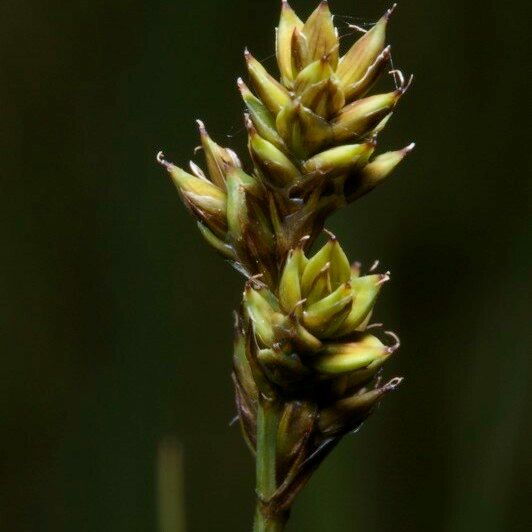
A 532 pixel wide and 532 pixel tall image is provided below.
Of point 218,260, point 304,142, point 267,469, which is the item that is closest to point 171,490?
point 267,469

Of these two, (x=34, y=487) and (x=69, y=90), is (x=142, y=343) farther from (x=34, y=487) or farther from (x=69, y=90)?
(x=69, y=90)

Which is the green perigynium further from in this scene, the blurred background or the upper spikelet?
the blurred background

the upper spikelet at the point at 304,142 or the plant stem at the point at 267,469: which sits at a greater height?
the upper spikelet at the point at 304,142

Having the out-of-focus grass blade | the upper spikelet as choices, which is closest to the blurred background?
the out-of-focus grass blade

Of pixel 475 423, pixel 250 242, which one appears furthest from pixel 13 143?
pixel 250 242

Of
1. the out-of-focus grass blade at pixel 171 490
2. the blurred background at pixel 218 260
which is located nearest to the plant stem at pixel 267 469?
the out-of-focus grass blade at pixel 171 490

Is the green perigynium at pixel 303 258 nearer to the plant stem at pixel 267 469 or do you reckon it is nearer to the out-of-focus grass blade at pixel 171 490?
the plant stem at pixel 267 469

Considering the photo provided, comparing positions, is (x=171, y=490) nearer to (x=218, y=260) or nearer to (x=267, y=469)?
(x=267, y=469)
